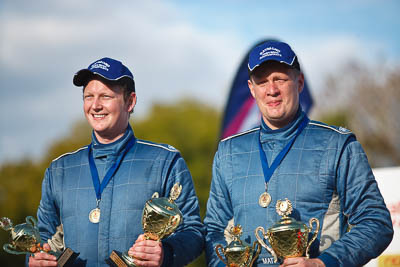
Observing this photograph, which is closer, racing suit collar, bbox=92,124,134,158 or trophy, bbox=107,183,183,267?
trophy, bbox=107,183,183,267

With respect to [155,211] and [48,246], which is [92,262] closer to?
[48,246]

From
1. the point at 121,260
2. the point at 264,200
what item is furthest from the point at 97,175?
the point at 264,200

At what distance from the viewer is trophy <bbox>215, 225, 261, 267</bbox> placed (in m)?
3.84

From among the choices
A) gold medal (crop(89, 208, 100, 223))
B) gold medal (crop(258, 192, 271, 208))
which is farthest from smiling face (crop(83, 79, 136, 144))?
gold medal (crop(258, 192, 271, 208))

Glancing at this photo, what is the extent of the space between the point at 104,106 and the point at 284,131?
1.34m

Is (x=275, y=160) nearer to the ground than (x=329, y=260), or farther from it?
farther from it

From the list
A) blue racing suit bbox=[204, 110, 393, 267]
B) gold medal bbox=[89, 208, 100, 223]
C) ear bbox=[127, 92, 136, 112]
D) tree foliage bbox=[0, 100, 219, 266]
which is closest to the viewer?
blue racing suit bbox=[204, 110, 393, 267]

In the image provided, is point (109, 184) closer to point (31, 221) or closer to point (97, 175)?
point (97, 175)

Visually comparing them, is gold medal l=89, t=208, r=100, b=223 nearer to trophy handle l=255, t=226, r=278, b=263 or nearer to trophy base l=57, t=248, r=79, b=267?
trophy base l=57, t=248, r=79, b=267

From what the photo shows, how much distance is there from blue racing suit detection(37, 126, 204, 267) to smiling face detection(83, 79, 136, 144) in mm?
142

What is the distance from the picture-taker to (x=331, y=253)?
Result: 143 inches

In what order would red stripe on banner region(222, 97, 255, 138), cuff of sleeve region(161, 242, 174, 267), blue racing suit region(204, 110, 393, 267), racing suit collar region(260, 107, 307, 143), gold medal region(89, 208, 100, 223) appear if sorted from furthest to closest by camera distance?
1. red stripe on banner region(222, 97, 255, 138)
2. gold medal region(89, 208, 100, 223)
3. racing suit collar region(260, 107, 307, 143)
4. cuff of sleeve region(161, 242, 174, 267)
5. blue racing suit region(204, 110, 393, 267)

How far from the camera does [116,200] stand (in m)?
4.46

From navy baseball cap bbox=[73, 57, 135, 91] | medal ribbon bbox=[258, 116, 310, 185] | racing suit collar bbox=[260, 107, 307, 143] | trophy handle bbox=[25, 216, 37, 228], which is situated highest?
navy baseball cap bbox=[73, 57, 135, 91]
